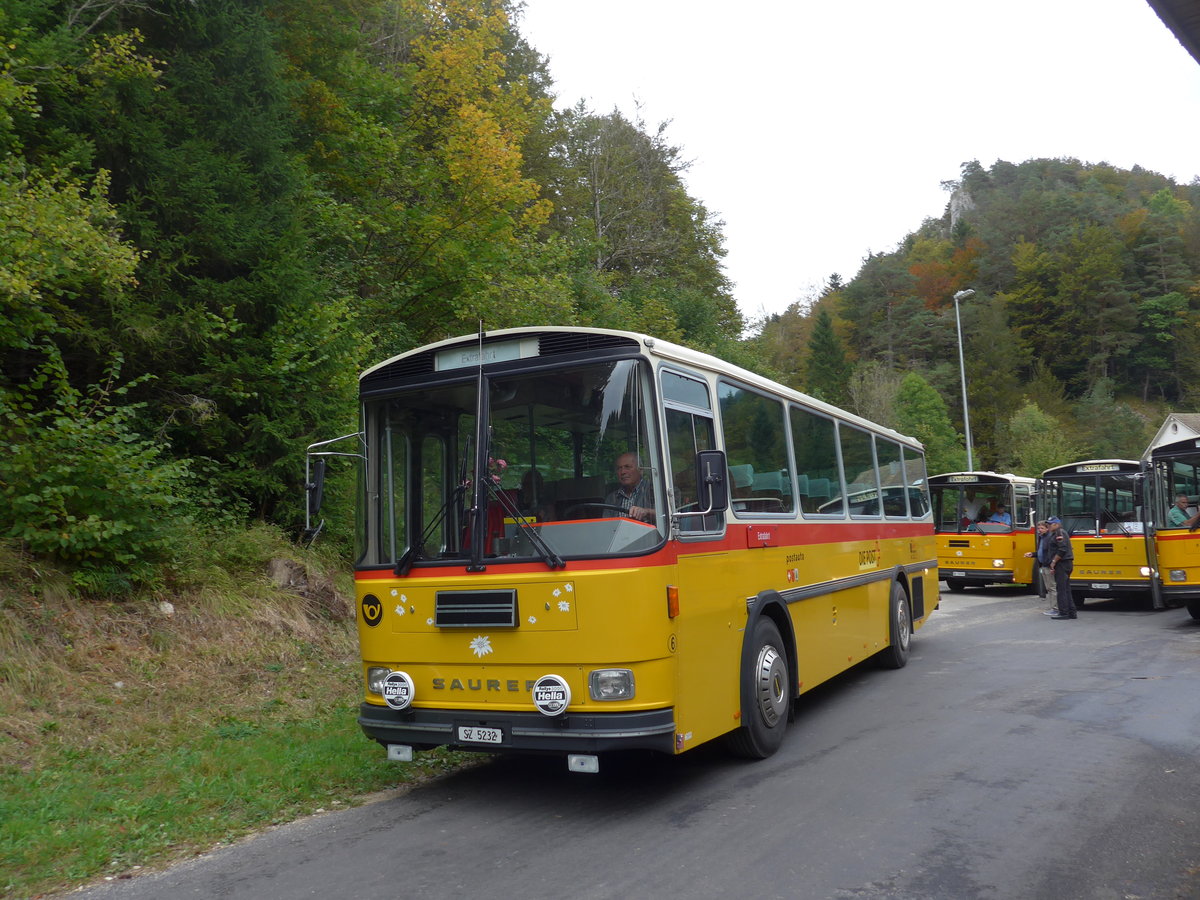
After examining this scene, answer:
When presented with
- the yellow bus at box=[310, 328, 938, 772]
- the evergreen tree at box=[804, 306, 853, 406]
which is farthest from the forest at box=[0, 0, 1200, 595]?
the evergreen tree at box=[804, 306, 853, 406]

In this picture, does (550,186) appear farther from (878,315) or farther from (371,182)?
(878,315)

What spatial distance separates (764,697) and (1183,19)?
5.05 m

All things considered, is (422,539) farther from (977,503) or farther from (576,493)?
(977,503)

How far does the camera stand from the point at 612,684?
18.2 ft

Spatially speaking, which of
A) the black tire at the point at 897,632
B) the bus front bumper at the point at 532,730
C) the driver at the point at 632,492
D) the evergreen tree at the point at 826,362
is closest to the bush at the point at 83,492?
the bus front bumper at the point at 532,730

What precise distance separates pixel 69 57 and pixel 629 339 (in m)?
8.08

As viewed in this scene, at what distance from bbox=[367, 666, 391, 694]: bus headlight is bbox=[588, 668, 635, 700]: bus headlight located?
5.18ft

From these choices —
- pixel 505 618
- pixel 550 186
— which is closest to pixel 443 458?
pixel 505 618

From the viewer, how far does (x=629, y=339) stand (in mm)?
5938

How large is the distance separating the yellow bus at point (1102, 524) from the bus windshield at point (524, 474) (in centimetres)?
1476

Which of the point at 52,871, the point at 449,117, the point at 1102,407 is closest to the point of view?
the point at 52,871

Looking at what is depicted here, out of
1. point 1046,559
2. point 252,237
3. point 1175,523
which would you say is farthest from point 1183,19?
point 1046,559

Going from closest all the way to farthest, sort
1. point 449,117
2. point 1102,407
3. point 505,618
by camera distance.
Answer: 1. point 505,618
2. point 449,117
3. point 1102,407

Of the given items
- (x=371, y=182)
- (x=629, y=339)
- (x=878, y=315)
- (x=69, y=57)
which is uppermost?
(x=878, y=315)
